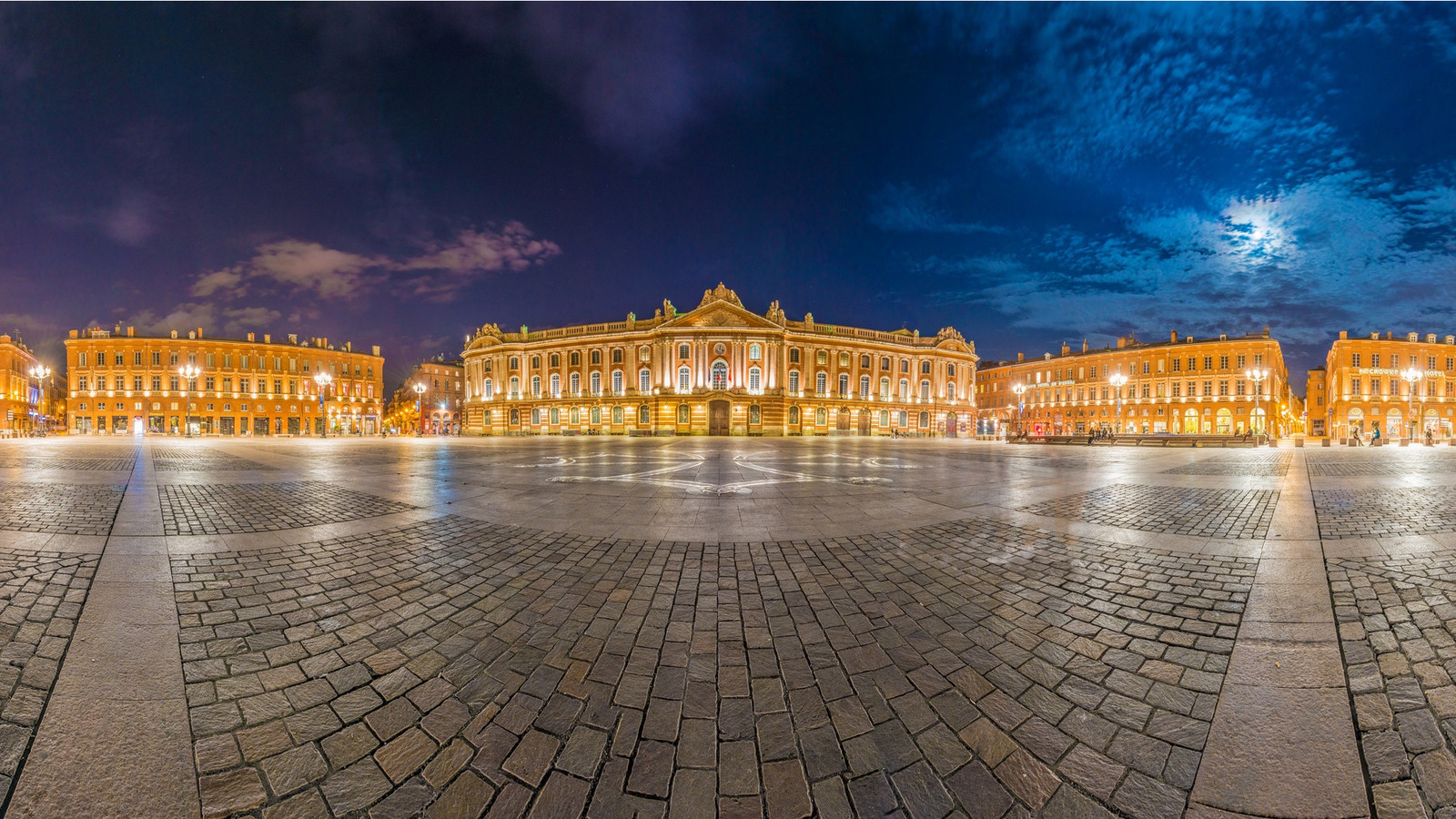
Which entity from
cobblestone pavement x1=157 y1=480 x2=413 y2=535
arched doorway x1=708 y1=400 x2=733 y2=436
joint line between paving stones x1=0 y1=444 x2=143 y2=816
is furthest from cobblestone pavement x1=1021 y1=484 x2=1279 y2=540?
arched doorway x1=708 y1=400 x2=733 y2=436

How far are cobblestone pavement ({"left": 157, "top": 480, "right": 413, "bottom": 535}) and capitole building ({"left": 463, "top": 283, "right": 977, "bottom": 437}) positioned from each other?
45.2 meters

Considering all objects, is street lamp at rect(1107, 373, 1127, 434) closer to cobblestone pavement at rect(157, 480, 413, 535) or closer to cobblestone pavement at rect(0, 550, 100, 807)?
cobblestone pavement at rect(157, 480, 413, 535)

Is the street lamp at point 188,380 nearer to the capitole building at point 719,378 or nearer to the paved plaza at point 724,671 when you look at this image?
the capitole building at point 719,378

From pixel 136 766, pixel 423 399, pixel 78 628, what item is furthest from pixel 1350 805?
pixel 423 399

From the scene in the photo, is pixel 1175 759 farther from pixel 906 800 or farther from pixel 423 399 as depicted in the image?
pixel 423 399

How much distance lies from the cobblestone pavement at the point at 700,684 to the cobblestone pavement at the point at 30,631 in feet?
1.62

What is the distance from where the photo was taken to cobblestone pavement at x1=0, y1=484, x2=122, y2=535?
611 centimetres

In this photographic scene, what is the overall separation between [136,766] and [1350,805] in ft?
14.6

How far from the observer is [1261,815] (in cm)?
182

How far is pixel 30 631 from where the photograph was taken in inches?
127

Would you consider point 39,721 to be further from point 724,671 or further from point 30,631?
point 724,671

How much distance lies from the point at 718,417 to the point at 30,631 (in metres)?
52.0

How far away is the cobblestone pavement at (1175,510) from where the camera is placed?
656 centimetres

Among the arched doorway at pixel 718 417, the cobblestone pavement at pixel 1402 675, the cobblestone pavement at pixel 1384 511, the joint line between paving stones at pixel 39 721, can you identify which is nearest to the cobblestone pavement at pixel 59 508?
the joint line between paving stones at pixel 39 721
